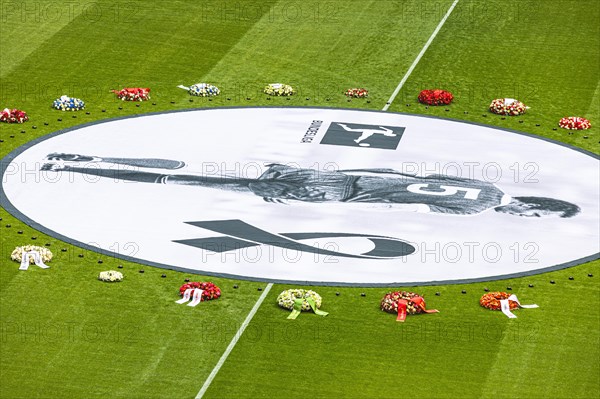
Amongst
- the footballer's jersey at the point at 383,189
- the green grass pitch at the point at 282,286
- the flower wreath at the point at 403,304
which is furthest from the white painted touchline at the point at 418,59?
the flower wreath at the point at 403,304

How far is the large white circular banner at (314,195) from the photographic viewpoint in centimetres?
6266

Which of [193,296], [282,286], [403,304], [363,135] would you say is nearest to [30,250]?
[193,296]

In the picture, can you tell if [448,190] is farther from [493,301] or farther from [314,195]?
[493,301]

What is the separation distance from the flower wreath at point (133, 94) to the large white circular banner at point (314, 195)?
7.26 ft

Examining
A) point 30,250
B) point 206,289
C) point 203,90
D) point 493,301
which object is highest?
point 203,90

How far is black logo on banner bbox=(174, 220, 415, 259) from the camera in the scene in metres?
63.0

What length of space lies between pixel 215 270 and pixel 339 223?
6.48 meters

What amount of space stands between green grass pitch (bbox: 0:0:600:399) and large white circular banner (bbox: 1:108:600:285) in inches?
50.7

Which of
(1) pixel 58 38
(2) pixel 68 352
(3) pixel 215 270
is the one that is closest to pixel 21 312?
(2) pixel 68 352

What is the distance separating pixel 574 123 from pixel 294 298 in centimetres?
2244

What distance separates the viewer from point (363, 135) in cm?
7431

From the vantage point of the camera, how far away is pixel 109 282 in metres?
60.3

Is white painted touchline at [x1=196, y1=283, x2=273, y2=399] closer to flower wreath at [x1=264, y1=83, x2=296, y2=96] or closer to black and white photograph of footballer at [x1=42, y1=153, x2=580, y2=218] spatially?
black and white photograph of footballer at [x1=42, y1=153, x2=580, y2=218]

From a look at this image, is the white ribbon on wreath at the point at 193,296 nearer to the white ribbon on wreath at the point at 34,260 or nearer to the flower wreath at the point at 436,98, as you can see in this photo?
the white ribbon on wreath at the point at 34,260
